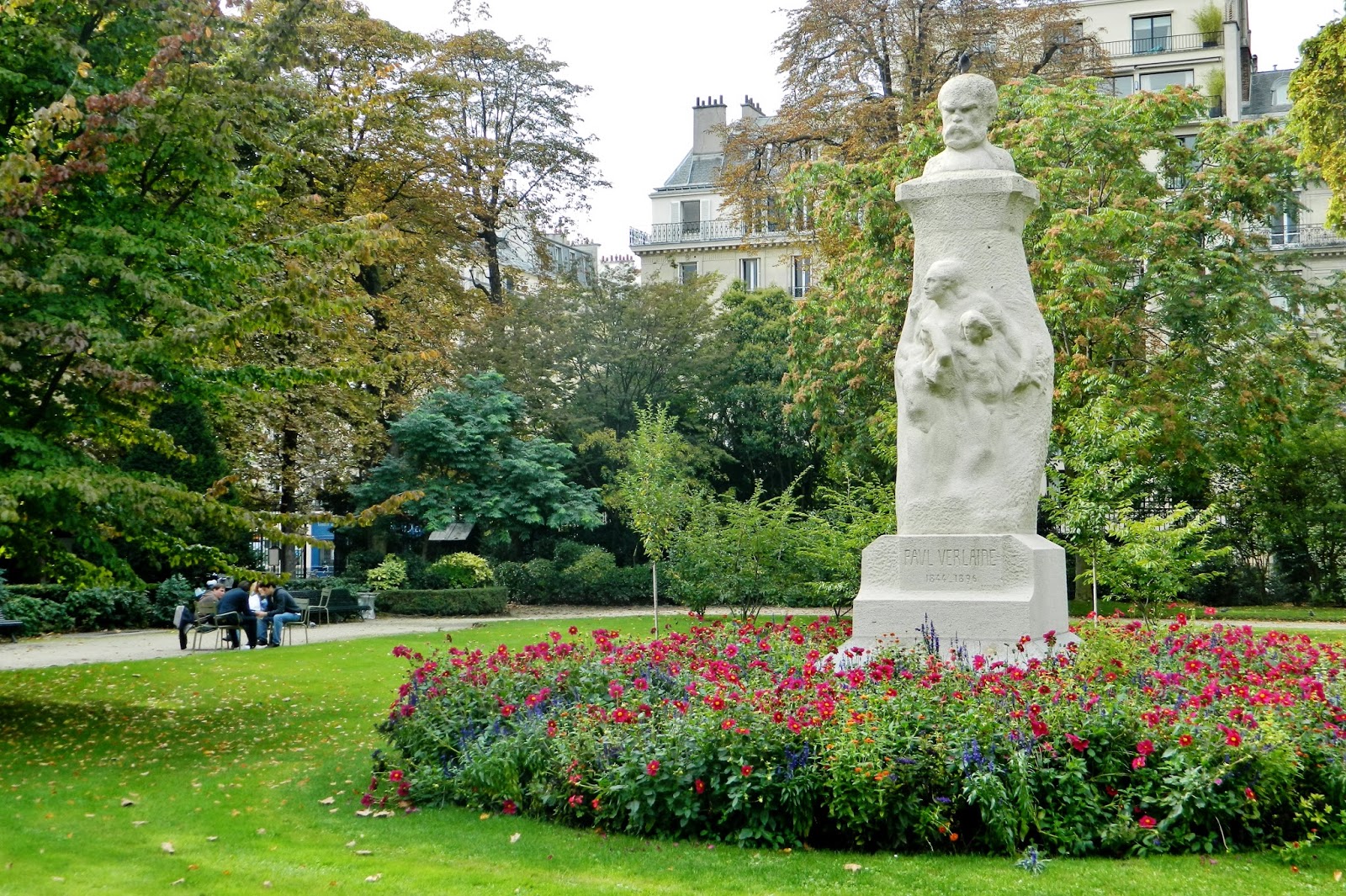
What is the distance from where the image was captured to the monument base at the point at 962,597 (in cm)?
901

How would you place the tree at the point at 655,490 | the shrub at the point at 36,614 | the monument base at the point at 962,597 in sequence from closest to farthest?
the monument base at the point at 962,597 → the tree at the point at 655,490 → the shrub at the point at 36,614

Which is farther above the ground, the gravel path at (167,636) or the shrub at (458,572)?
the shrub at (458,572)

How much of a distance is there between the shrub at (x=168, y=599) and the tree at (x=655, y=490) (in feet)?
30.6

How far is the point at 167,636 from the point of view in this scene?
79.6 feet

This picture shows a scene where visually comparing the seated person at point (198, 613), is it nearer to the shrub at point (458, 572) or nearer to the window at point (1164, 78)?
the shrub at point (458, 572)

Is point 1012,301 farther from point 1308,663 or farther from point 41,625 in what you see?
point 41,625

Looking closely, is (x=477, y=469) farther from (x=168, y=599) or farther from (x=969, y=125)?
(x=969, y=125)

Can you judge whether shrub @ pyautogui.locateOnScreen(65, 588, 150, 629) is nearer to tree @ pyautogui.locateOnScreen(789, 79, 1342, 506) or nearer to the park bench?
the park bench

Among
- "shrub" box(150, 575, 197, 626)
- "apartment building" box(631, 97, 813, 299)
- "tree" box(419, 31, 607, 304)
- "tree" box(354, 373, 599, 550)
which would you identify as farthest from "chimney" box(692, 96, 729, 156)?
"shrub" box(150, 575, 197, 626)

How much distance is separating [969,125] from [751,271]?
142ft

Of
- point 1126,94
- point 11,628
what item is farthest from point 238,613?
point 1126,94

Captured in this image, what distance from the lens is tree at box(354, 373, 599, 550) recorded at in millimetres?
31781

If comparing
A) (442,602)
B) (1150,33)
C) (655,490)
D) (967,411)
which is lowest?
(442,602)

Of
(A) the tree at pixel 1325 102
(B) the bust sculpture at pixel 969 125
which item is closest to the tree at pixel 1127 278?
(A) the tree at pixel 1325 102
